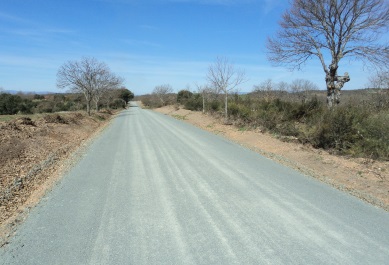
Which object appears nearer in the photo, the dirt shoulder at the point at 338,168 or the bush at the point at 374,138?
the dirt shoulder at the point at 338,168

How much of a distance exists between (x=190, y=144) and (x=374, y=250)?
10256 mm

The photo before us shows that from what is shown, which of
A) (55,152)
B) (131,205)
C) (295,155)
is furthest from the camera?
(55,152)

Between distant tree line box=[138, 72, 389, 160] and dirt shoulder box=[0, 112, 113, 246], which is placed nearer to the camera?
dirt shoulder box=[0, 112, 113, 246]

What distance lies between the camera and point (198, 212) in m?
5.51

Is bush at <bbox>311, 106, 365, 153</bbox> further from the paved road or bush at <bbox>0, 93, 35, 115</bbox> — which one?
bush at <bbox>0, 93, 35, 115</bbox>

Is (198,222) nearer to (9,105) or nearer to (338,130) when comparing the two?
(338,130)

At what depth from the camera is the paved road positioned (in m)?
4.03

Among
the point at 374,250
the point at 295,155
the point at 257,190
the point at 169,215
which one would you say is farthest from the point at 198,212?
the point at 295,155

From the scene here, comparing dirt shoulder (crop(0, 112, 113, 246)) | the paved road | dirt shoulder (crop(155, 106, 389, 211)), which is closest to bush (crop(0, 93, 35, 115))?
dirt shoulder (crop(0, 112, 113, 246))

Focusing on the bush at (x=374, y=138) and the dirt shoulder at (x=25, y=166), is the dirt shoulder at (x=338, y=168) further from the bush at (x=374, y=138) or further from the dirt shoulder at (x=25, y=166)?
the dirt shoulder at (x=25, y=166)

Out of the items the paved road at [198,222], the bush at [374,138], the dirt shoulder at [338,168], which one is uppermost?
the bush at [374,138]

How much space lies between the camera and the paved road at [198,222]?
403 cm

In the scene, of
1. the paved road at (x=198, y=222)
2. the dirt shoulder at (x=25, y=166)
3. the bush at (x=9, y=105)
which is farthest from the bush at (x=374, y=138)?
the bush at (x=9, y=105)

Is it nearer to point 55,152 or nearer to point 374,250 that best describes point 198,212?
point 374,250
